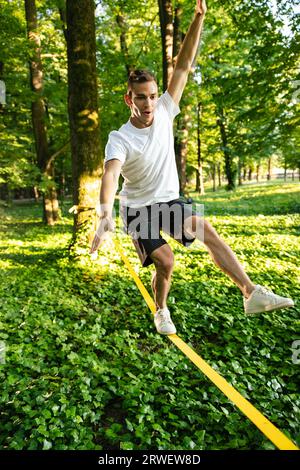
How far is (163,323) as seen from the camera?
4258mm

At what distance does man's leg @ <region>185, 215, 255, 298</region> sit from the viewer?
11.5 ft

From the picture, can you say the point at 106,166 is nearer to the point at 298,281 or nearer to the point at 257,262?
the point at 298,281

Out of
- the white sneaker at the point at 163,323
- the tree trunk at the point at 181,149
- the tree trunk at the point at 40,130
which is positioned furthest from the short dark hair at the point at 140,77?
the tree trunk at the point at 181,149

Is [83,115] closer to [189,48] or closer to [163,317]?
[189,48]

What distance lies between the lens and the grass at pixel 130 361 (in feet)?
11.1

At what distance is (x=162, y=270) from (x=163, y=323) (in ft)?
2.26

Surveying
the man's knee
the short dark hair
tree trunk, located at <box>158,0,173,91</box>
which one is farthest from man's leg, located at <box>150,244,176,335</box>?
tree trunk, located at <box>158,0,173,91</box>

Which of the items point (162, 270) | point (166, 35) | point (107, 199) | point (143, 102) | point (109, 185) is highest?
point (166, 35)

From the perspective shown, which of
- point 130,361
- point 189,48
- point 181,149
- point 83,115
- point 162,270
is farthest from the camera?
point 181,149

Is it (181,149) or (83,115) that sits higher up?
(83,115)

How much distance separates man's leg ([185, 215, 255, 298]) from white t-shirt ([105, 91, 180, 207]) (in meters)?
0.41

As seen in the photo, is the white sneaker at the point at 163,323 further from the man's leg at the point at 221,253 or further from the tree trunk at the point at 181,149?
the tree trunk at the point at 181,149

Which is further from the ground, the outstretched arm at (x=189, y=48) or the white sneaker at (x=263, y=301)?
the outstretched arm at (x=189, y=48)

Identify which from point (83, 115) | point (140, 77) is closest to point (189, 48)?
point (140, 77)
